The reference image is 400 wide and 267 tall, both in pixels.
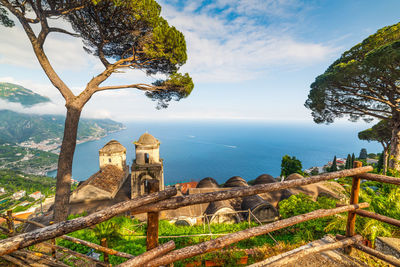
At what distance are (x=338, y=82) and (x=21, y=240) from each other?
17004 mm

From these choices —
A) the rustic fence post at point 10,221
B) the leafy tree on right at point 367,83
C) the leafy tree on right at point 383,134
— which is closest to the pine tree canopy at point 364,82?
the leafy tree on right at point 367,83

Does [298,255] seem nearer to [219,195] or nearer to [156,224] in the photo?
[219,195]

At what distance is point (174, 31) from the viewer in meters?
8.49

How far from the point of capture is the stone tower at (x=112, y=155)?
71.9ft

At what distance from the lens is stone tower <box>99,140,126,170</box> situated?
21922 mm

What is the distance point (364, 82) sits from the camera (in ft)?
37.2

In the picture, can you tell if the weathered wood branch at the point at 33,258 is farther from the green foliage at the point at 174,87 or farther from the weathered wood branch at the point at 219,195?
the green foliage at the point at 174,87

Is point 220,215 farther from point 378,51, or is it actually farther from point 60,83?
point 378,51

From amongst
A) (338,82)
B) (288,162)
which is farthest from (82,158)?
(338,82)

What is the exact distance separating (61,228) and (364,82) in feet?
55.0

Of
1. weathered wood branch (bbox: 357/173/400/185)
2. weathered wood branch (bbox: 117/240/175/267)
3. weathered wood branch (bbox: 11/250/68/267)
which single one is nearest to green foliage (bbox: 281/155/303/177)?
weathered wood branch (bbox: 357/173/400/185)

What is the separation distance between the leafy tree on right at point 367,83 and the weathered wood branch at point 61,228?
14.3 metres

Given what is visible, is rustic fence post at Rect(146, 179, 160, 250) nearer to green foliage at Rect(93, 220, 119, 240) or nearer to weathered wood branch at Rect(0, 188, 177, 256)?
weathered wood branch at Rect(0, 188, 177, 256)

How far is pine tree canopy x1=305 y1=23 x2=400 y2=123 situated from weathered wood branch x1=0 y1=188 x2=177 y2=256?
14250 mm
